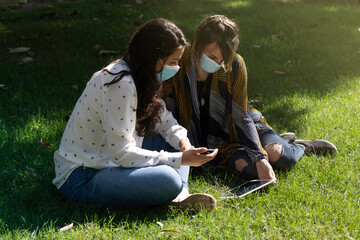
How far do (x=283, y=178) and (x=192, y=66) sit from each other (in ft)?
3.11

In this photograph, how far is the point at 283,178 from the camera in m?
3.18

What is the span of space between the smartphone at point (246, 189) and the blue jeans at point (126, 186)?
15.2 inches

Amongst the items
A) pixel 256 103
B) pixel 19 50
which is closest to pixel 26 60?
pixel 19 50

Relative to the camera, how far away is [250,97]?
15.1 ft

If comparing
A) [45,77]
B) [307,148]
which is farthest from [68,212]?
[45,77]

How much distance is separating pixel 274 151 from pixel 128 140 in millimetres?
1137

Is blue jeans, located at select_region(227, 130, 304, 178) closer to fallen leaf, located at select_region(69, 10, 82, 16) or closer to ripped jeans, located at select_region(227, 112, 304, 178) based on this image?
ripped jeans, located at select_region(227, 112, 304, 178)

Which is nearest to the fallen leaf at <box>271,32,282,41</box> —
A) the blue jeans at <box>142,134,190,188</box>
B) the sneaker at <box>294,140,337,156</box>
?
the sneaker at <box>294,140,337,156</box>

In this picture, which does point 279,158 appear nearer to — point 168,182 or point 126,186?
point 168,182

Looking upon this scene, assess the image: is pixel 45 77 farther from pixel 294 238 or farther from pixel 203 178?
pixel 294 238

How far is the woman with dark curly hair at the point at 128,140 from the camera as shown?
8.38 feet

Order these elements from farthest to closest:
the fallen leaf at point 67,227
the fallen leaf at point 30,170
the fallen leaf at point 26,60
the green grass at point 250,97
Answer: the fallen leaf at point 26,60 < the fallen leaf at point 30,170 < the green grass at point 250,97 < the fallen leaf at point 67,227

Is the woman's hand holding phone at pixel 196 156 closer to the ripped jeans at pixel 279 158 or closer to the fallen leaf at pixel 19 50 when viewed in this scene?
the ripped jeans at pixel 279 158

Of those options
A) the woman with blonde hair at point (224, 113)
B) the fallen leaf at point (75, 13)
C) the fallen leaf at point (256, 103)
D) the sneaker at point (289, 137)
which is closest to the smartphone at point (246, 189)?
the woman with blonde hair at point (224, 113)
